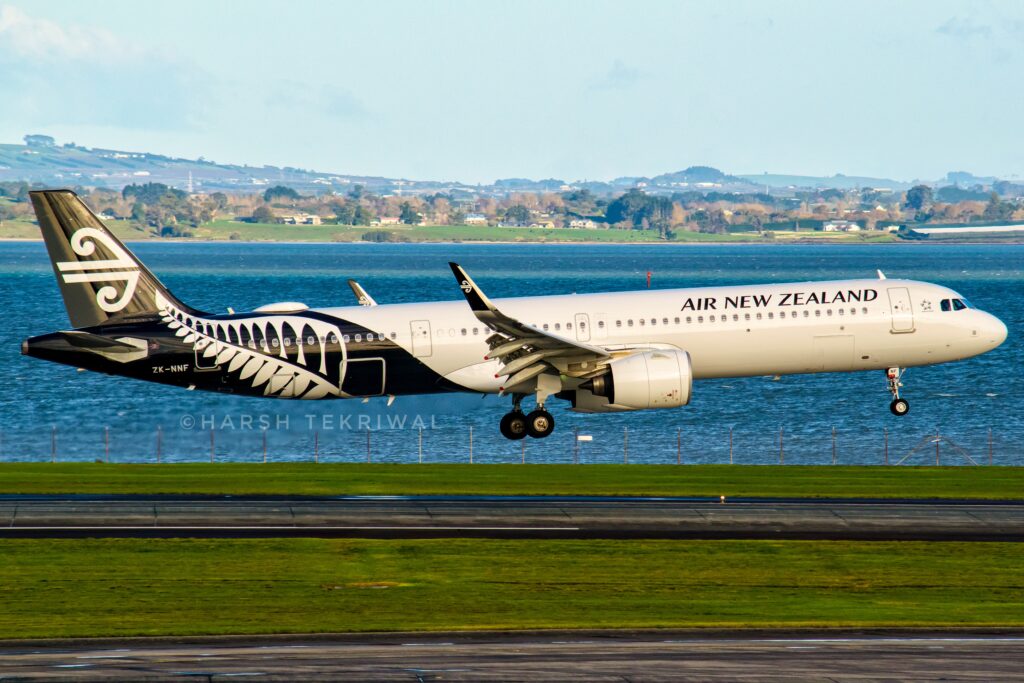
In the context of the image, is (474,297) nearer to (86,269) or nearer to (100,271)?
(100,271)

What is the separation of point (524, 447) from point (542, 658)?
183ft

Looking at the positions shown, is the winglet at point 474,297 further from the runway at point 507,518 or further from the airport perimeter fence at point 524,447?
the airport perimeter fence at point 524,447

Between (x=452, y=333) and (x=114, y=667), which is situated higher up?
(x=452, y=333)

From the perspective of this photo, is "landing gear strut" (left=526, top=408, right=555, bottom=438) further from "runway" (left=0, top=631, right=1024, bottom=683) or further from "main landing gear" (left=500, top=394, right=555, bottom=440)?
"runway" (left=0, top=631, right=1024, bottom=683)

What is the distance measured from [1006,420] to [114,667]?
86195 mm

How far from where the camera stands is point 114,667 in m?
27.1

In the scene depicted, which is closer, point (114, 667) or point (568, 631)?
point (114, 667)

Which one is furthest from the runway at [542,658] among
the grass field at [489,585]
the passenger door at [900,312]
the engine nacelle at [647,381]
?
the passenger door at [900,312]

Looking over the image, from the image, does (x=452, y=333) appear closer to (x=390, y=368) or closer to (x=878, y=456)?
(x=390, y=368)

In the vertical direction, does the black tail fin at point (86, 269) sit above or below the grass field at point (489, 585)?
Result: above

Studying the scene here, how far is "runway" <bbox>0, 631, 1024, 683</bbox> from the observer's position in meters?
26.5

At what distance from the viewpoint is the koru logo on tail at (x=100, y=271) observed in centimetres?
5222

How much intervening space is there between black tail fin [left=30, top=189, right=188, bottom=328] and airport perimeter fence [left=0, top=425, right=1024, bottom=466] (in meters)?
26.1

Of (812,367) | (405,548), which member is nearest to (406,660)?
(405,548)
